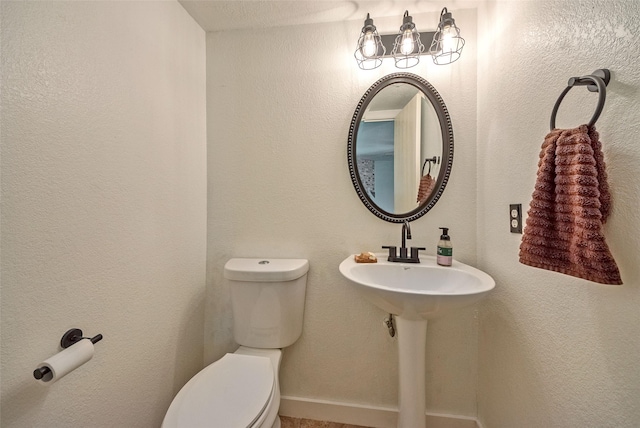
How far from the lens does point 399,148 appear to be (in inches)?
50.4

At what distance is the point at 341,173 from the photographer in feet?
4.35

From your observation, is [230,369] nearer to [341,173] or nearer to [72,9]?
[341,173]

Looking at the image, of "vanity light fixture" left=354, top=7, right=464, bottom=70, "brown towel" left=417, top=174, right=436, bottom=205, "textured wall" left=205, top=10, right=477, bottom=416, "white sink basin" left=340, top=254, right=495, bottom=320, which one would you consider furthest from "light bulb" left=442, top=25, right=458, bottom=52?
"white sink basin" left=340, top=254, right=495, bottom=320

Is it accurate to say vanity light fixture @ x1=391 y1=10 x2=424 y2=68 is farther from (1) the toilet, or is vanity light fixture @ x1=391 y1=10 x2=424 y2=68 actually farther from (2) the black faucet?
(1) the toilet

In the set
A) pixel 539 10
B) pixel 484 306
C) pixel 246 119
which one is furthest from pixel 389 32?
pixel 484 306

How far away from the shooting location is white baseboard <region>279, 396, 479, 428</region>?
124cm

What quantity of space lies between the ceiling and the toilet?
1.31m

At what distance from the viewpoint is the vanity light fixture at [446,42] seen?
3.67 ft

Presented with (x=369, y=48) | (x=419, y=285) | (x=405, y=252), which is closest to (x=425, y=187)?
(x=405, y=252)

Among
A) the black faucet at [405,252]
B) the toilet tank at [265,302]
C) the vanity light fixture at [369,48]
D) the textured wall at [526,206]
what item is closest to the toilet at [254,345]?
the toilet tank at [265,302]

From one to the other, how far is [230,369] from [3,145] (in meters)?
1.00

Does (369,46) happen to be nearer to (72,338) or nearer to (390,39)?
(390,39)

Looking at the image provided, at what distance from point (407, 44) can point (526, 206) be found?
90cm

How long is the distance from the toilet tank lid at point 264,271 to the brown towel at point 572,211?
2.93 ft
